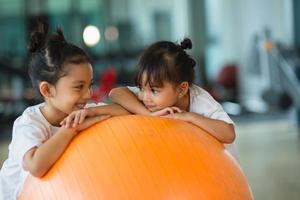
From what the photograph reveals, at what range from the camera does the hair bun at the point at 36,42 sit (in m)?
1.70

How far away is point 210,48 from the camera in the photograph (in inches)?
416

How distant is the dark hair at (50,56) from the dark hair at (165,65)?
0.20 m

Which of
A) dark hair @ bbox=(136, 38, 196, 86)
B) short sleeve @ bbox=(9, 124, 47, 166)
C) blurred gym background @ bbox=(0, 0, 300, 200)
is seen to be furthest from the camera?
blurred gym background @ bbox=(0, 0, 300, 200)

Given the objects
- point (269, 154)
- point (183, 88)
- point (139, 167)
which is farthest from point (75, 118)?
point (269, 154)

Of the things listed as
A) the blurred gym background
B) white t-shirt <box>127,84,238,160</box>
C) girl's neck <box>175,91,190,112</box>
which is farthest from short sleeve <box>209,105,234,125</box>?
the blurred gym background

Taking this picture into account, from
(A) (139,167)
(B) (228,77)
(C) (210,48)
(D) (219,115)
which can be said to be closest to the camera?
(A) (139,167)

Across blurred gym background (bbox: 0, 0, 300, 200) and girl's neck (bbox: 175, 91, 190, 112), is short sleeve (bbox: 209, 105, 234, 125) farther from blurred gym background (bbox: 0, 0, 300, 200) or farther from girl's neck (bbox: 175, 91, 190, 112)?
blurred gym background (bbox: 0, 0, 300, 200)

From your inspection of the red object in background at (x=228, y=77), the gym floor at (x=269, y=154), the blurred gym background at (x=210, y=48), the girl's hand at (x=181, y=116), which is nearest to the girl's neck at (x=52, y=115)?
the girl's hand at (x=181, y=116)

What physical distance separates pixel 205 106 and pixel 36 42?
2.06ft

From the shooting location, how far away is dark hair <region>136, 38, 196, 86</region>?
1685 mm

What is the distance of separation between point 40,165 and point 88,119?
0.76 feet

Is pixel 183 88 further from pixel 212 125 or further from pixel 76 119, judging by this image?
pixel 76 119

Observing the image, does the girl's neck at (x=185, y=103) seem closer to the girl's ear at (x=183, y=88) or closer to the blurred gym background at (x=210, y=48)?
the girl's ear at (x=183, y=88)

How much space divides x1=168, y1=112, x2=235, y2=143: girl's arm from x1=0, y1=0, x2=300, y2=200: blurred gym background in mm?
3221
